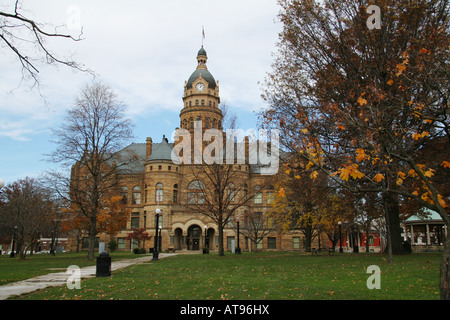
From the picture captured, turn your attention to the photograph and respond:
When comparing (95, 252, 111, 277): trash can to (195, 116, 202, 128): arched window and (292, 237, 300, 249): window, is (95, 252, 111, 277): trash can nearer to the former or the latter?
(292, 237, 300, 249): window

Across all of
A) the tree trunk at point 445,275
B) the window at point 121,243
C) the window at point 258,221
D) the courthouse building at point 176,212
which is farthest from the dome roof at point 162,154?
the tree trunk at point 445,275

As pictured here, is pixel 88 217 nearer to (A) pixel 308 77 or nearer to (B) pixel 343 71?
(A) pixel 308 77

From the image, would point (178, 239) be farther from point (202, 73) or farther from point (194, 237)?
point (202, 73)

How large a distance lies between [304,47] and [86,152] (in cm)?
1816

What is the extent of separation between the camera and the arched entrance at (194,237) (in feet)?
180

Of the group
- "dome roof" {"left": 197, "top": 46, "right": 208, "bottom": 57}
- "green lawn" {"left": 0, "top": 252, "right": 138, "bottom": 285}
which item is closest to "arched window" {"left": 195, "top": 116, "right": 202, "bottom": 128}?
"dome roof" {"left": 197, "top": 46, "right": 208, "bottom": 57}

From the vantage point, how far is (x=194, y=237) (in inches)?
2175

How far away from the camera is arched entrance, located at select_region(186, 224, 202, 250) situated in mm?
54719

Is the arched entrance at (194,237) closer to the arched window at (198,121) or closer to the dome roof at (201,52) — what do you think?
the arched window at (198,121)

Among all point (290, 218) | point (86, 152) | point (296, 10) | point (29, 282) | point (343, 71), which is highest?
point (296, 10)

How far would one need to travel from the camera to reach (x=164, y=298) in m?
8.38

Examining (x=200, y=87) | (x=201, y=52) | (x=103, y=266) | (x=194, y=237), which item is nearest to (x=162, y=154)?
(x=194, y=237)
